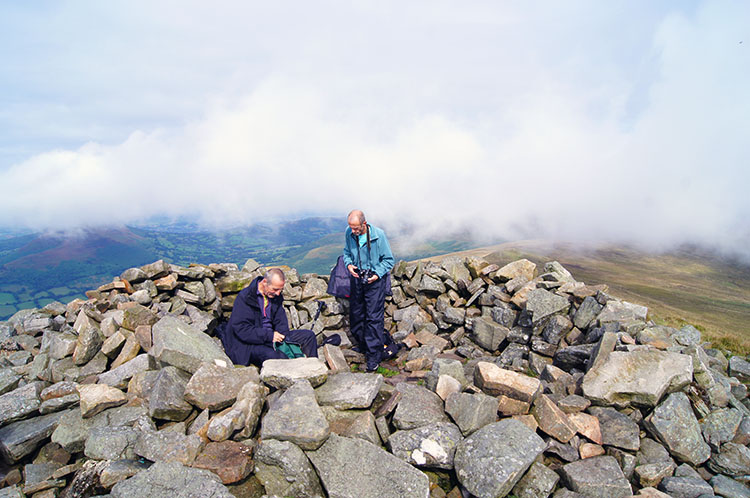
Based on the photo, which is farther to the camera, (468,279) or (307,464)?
(468,279)

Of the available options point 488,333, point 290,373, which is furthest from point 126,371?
point 488,333

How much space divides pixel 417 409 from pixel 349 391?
1.30 meters

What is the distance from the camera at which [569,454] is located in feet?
19.9

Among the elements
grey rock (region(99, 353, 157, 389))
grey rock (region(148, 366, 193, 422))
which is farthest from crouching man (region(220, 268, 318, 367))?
grey rock (region(148, 366, 193, 422))

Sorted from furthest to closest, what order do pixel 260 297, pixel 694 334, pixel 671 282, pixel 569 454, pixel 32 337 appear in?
pixel 671 282 < pixel 32 337 < pixel 694 334 < pixel 260 297 < pixel 569 454

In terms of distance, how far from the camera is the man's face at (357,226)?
937 cm

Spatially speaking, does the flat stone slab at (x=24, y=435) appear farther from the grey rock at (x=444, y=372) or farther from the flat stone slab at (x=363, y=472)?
the grey rock at (x=444, y=372)

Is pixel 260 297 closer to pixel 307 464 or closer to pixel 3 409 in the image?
pixel 307 464

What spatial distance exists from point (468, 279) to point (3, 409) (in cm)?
1307

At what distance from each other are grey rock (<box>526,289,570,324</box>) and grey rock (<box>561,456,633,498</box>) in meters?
5.22

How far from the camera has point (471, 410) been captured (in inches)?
243

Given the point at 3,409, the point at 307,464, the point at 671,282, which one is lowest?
the point at 671,282

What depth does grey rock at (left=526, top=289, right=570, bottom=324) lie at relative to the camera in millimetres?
10789

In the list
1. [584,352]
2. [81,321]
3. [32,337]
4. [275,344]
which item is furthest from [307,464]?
[32,337]
